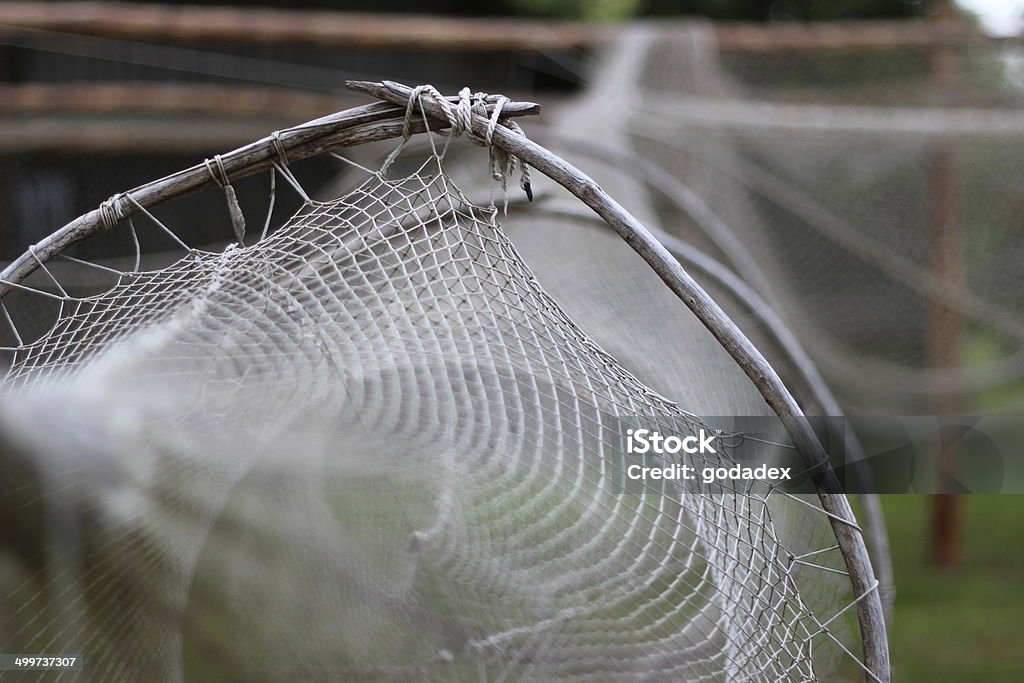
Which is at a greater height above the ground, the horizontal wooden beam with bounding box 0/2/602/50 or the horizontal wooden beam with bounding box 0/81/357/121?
the horizontal wooden beam with bounding box 0/2/602/50

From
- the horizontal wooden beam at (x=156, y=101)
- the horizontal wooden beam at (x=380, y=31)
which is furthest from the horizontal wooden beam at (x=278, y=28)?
the horizontal wooden beam at (x=156, y=101)

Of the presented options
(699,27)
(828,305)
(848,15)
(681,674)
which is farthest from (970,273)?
(848,15)

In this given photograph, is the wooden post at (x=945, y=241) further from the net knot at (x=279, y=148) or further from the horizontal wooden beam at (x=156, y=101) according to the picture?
the net knot at (x=279, y=148)

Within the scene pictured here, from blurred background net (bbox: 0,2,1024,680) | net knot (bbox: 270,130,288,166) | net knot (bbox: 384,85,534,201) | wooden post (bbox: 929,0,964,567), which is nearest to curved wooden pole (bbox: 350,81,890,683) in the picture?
net knot (bbox: 384,85,534,201)

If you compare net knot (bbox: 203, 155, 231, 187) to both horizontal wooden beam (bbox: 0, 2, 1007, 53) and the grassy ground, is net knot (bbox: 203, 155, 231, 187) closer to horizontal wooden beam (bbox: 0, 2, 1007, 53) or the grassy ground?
horizontal wooden beam (bbox: 0, 2, 1007, 53)

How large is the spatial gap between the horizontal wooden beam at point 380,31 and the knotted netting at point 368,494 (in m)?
1.85

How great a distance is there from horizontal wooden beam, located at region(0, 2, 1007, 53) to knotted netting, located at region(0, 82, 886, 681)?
1.85 meters

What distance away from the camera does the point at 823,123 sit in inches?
124

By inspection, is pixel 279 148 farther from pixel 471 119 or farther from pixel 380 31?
pixel 380 31

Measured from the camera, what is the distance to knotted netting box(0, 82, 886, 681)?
1.14 meters

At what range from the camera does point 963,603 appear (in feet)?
11.1

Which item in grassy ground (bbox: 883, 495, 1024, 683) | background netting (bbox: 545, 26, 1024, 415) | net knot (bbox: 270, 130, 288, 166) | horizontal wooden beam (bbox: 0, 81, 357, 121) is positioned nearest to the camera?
net knot (bbox: 270, 130, 288, 166)

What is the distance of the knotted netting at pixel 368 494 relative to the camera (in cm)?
114

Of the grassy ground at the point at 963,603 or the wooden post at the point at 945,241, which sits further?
the wooden post at the point at 945,241
